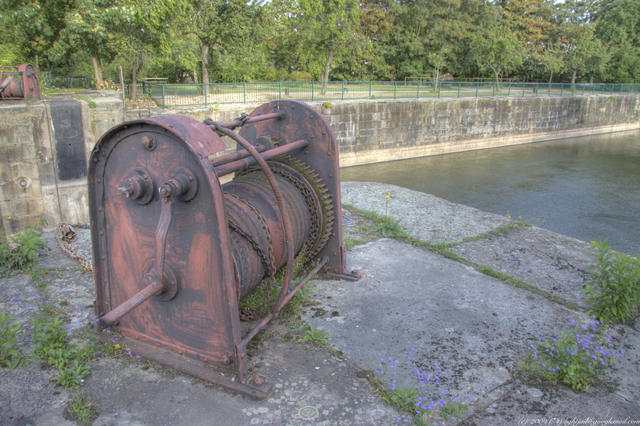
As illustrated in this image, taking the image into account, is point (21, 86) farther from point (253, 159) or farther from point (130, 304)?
point (130, 304)

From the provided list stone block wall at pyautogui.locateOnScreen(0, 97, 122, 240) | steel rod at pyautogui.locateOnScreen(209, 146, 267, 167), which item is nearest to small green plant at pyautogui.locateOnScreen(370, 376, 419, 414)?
steel rod at pyautogui.locateOnScreen(209, 146, 267, 167)

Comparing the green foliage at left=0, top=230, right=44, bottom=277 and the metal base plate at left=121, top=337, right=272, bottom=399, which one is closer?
the metal base plate at left=121, top=337, right=272, bottom=399

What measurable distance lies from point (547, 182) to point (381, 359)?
53.4ft

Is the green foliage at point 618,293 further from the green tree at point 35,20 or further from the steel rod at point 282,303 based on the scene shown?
the green tree at point 35,20

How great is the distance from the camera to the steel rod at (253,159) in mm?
3314

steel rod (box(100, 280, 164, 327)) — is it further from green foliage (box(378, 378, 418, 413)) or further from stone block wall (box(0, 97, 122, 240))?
stone block wall (box(0, 97, 122, 240))

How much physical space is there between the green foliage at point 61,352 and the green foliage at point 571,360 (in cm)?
294

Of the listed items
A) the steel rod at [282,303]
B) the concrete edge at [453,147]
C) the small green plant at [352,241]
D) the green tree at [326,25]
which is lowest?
Result: the concrete edge at [453,147]

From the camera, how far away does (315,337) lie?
3.50 metres

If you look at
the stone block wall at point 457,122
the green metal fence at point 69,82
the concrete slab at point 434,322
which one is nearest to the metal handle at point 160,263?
the concrete slab at point 434,322

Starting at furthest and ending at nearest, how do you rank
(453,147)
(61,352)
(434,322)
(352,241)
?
1. (453,147)
2. (352,241)
3. (434,322)
4. (61,352)

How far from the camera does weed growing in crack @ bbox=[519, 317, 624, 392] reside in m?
3.08

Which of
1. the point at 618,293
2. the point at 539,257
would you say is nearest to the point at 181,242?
the point at 618,293

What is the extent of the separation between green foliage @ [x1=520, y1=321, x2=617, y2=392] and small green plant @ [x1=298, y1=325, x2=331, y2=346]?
4.50ft
